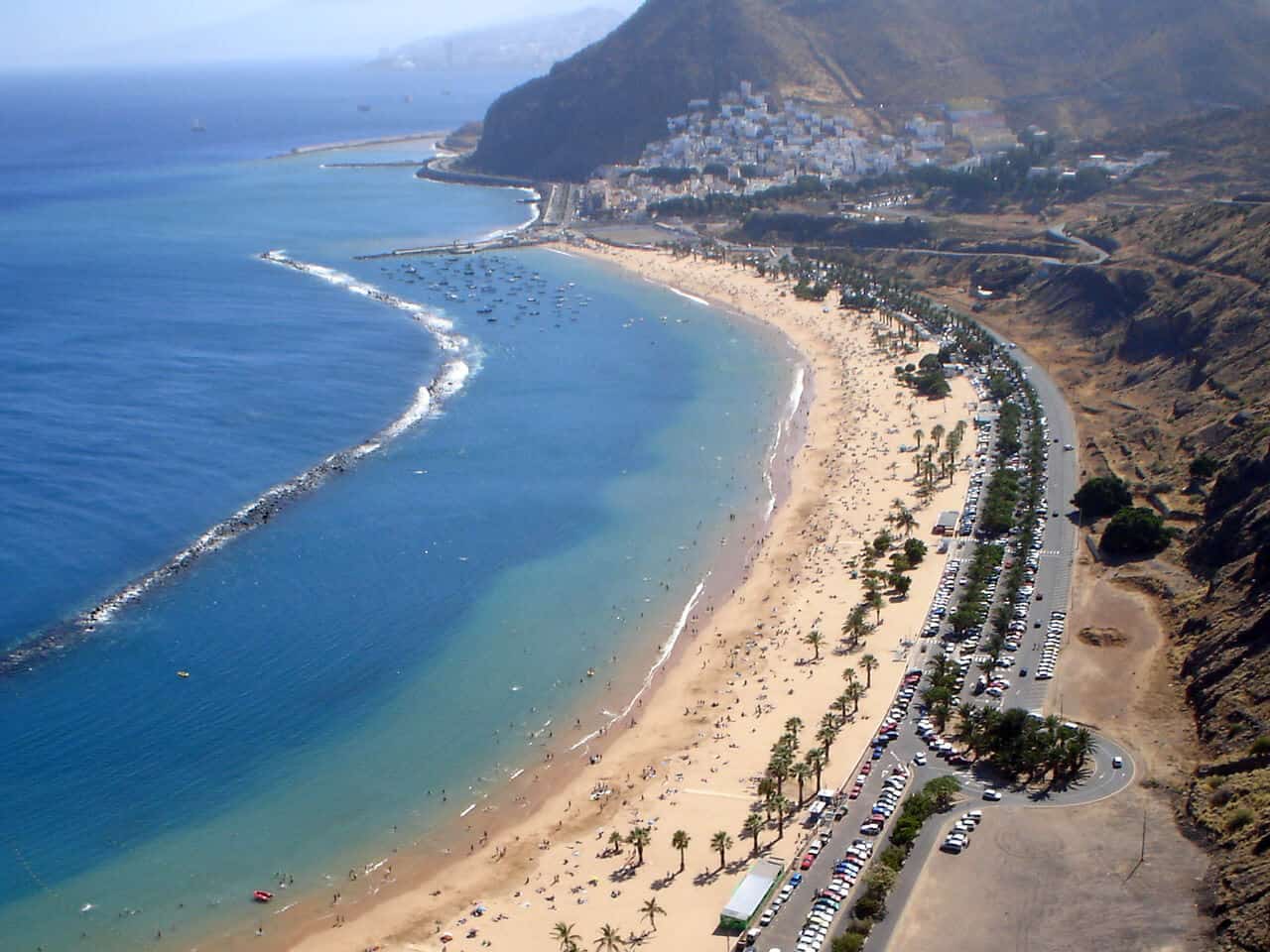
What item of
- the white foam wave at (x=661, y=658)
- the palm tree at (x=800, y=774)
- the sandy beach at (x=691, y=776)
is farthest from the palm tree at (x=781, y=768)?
the white foam wave at (x=661, y=658)

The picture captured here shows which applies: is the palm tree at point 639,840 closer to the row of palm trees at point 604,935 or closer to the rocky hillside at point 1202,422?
the row of palm trees at point 604,935

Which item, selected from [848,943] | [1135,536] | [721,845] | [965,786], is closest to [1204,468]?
[1135,536]

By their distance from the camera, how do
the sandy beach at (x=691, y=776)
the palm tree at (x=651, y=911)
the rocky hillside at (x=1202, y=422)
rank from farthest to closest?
the rocky hillside at (x=1202, y=422)
the sandy beach at (x=691, y=776)
the palm tree at (x=651, y=911)

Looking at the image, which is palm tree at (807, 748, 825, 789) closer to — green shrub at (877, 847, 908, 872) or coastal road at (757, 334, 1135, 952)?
coastal road at (757, 334, 1135, 952)

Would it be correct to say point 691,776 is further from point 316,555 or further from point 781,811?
point 316,555

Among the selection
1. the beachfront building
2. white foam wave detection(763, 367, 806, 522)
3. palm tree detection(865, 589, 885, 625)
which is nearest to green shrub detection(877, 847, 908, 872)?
the beachfront building

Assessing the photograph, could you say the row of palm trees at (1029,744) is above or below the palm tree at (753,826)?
above
